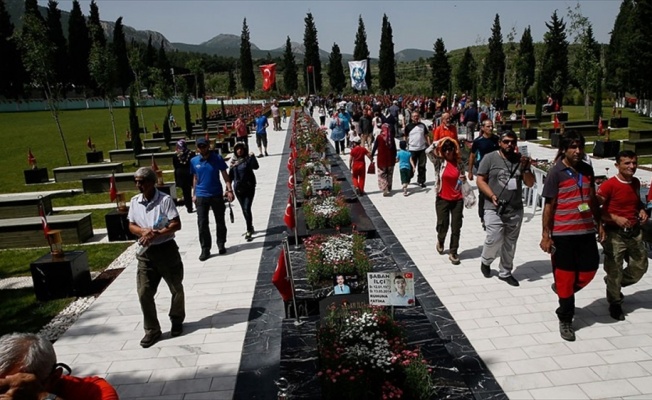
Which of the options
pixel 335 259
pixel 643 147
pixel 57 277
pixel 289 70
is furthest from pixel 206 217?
pixel 289 70

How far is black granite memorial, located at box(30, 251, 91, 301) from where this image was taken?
21.7ft

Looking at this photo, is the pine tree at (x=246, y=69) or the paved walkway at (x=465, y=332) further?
the pine tree at (x=246, y=69)

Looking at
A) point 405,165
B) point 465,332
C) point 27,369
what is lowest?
point 465,332

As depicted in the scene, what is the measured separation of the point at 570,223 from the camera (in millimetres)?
4691

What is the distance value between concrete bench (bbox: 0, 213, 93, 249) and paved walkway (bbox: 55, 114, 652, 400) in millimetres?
2024

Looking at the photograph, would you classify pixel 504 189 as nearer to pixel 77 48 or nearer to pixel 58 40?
pixel 58 40

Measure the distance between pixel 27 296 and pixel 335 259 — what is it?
4461 mm

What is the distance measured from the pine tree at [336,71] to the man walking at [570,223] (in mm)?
67933

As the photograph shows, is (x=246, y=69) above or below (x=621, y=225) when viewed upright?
above

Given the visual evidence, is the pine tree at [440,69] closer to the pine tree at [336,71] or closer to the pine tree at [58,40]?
the pine tree at [336,71]

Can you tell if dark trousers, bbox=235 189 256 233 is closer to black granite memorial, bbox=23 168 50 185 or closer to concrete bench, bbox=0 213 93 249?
concrete bench, bbox=0 213 93 249

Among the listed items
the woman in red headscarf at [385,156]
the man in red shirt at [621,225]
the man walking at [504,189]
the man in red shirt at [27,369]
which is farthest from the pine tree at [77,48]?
the man in red shirt at [27,369]

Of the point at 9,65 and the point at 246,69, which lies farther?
the point at 246,69

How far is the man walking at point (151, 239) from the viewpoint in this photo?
493 centimetres
